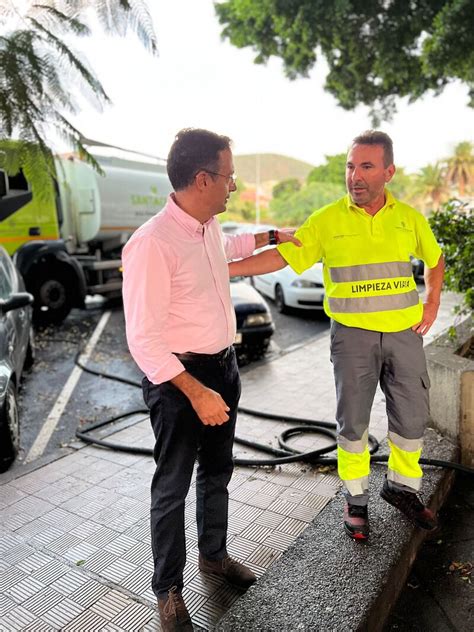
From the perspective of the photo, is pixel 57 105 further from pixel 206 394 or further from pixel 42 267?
pixel 42 267

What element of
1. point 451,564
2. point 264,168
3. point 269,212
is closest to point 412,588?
point 451,564

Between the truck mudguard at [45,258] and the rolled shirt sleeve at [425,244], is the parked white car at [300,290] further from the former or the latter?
the rolled shirt sleeve at [425,244]

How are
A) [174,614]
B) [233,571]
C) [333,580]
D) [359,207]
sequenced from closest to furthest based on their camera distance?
[174,614] → [333,580] → [233,571] → [359,207]

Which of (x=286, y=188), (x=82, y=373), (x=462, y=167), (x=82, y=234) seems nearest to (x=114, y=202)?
(x=82, y=234)

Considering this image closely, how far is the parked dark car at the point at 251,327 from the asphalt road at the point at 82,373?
0.84 feet

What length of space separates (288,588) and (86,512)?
5.10 ft

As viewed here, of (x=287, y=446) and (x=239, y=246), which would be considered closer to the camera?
(x=239, y=246)

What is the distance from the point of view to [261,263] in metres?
2.72

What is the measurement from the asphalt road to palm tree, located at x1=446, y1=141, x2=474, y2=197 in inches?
1186

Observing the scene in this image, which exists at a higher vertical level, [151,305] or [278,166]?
[278,166]

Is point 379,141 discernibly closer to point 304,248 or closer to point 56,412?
point 304,248

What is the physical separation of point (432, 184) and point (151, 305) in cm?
4242

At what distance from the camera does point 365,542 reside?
8.46ft

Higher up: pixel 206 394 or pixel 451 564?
pixel 206 394
